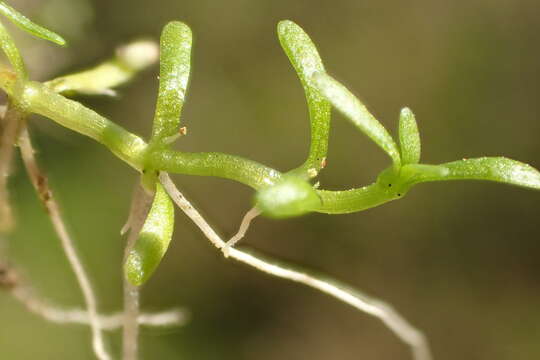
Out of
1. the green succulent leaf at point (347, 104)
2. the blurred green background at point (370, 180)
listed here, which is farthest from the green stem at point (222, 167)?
the blurred green background at point (370, 180)

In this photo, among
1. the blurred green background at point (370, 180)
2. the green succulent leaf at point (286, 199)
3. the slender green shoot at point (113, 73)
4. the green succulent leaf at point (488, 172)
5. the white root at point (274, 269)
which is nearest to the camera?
the green succulent leaf at point (286, 199)

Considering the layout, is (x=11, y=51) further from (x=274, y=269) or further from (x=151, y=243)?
(x=274, y=269)

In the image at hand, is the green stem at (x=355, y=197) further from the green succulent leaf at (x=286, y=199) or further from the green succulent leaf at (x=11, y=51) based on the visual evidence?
the green succulent leaf at (x=11, y=51)

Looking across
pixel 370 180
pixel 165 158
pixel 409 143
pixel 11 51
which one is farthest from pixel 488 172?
pixel 370 180

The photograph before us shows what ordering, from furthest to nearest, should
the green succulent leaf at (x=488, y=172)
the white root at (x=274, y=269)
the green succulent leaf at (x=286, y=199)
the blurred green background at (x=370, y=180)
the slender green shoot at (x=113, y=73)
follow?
the blurred green background at (x=370, y=180), the slender green shoot at (x=113, y=73), the white root at (x=274, y=269), the green succulent leaf at (x=488, y=172), the green succulent leaf at (x=286, y=199)

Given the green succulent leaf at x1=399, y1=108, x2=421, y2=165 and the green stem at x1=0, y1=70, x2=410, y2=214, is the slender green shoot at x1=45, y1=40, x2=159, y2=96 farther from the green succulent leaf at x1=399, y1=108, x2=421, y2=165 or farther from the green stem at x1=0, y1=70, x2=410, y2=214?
the green succulent leaf at x1=399, y1=108, x2=421, y2=165

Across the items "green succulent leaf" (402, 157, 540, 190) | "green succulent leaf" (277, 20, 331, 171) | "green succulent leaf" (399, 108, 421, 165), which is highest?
"green succulent leaf" (277, 20, 331, 171)

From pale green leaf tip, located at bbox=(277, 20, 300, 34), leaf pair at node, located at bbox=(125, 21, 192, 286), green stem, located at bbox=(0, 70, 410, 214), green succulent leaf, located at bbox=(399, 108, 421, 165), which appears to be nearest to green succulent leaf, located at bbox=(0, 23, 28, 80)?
green stem, located at bbox=(0, 70, 410, 214)
